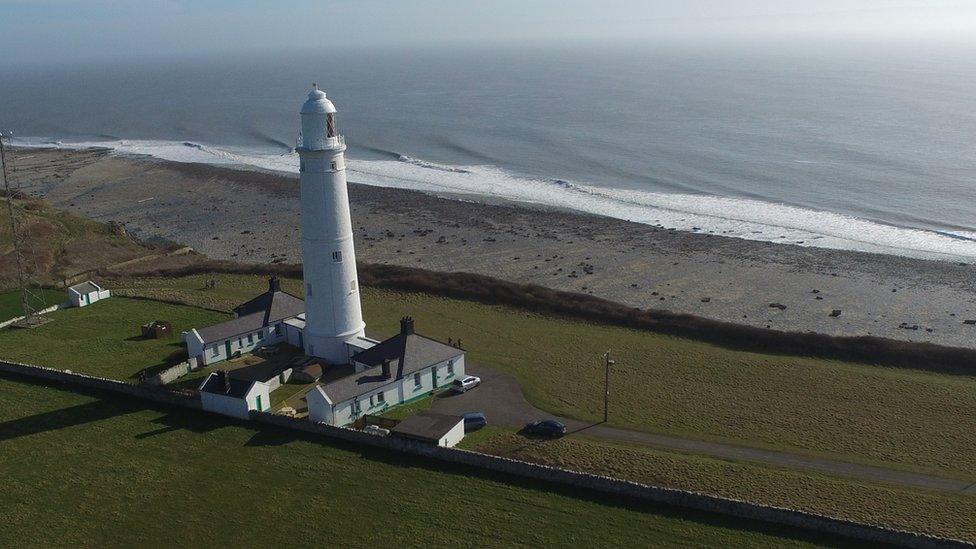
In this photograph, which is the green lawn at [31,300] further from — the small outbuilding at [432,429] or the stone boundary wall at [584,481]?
the small outbuilding at [432,429]

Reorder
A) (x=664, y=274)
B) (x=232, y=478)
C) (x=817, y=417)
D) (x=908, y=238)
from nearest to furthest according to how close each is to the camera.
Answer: (x=232, y=478), (x=817, y=417), (x=664, y=274), (x=908, y=238)

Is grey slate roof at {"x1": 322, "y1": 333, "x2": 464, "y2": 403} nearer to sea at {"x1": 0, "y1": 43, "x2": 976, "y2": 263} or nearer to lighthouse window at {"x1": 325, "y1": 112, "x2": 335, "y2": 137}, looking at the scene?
lighthouse window at {"x1": 325, "y1": 112, "x2": 335, "y2": 137}

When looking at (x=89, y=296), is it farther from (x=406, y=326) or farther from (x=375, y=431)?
(x=375, y=431)

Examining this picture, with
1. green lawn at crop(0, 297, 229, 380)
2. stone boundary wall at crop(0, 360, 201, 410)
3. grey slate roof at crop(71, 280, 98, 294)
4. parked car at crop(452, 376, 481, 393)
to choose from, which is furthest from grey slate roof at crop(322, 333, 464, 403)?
grey slate roof at crop(71, 280, 98, 294)

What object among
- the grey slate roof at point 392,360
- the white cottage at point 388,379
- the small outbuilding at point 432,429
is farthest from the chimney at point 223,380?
the small outbuilding at point 432,429

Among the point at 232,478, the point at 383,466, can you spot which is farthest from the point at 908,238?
the point at 232,478

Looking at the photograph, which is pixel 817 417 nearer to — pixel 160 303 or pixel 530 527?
pixel 530 527
